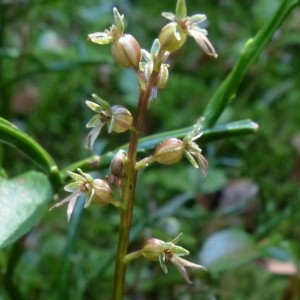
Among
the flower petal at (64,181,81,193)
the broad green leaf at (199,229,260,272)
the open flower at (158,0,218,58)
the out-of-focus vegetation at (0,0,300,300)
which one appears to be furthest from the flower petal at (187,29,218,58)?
the broad green leaf at (199,229,260,272)

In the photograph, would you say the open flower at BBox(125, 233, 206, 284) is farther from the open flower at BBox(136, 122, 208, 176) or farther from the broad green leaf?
the broad green leaf

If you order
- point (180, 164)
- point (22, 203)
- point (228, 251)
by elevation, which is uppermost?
point (22, 203)

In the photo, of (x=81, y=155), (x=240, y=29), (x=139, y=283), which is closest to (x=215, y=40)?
(x=240, y=29)

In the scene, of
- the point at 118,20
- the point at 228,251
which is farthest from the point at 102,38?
the point at 228,251

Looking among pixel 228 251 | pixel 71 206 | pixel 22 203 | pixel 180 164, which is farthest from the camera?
pixel 180 164

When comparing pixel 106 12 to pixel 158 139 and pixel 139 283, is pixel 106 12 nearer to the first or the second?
pixel 139 283

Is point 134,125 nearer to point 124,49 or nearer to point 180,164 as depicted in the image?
point 124,49

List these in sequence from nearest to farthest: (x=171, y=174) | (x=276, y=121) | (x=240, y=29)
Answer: (x=171, y=174), (x=276, y=121), (x=240, y=29)
